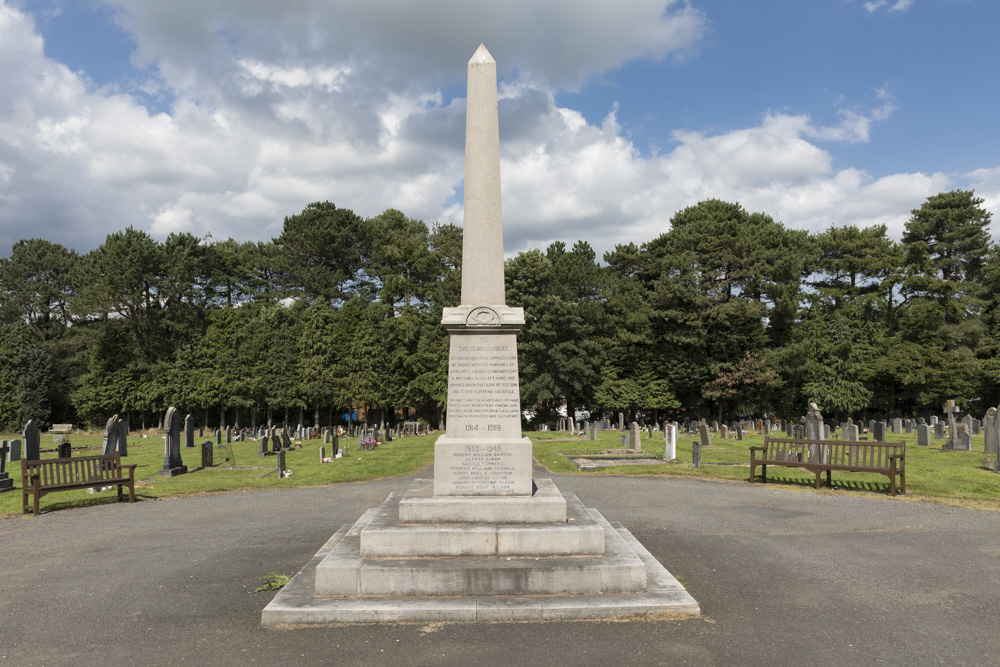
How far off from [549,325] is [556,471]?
2175cm

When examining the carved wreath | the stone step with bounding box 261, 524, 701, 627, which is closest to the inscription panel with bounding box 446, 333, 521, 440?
the carved wreath

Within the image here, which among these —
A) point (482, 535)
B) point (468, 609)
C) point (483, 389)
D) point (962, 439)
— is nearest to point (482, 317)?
point (483, 389)

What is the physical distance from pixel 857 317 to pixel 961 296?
7.40 metres

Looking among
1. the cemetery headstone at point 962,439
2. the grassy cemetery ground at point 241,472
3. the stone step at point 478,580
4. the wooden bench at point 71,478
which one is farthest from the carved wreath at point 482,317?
the cemetery headstone at point 962,439

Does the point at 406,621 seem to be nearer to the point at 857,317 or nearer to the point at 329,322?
the point at 329,322

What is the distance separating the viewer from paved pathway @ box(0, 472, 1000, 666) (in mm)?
4484

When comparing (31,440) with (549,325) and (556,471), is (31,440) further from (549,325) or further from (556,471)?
(549,325)

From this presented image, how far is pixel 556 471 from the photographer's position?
52.1 feet

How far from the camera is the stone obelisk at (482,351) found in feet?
22.1

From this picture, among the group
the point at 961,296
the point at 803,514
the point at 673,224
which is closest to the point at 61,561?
the point at 803,514

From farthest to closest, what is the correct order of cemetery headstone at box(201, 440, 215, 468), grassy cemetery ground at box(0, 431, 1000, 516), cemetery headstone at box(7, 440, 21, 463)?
cemetery headstone at box(7, 440, 21, 463) → cemetery headstone at box(201, 440, 215, 468) → grassy cemetery ground at box(0, 431, 1000, 516)

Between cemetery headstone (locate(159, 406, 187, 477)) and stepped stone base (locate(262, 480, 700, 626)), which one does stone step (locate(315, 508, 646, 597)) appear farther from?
cemetery headstone (locate(159, 406, 187, 477))

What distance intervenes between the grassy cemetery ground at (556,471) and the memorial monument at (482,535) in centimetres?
740

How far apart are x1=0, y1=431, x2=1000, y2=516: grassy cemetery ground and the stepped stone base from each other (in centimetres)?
809
